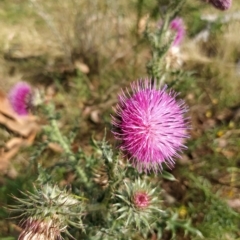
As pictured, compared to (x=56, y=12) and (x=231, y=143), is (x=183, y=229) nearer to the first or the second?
(x=231, y=143)

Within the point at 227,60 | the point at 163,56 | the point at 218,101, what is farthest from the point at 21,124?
the point at 227,60

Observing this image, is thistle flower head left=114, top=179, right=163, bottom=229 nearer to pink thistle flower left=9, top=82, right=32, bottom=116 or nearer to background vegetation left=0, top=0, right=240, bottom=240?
background vegetation left=0, top=0, right=240, bottom=240

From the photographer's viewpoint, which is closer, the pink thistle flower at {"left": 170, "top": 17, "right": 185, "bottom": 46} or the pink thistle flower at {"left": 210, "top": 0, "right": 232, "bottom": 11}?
the pink thistle flower at {"left": 210, "top": 0, "right": 232, "bottom": 11}

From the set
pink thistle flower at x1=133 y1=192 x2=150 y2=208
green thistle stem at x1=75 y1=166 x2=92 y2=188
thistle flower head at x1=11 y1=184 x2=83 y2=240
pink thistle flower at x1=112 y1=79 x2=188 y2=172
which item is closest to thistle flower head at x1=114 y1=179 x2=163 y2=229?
pink thistle flower at x1=133 y1=192 x2=150 y2=208

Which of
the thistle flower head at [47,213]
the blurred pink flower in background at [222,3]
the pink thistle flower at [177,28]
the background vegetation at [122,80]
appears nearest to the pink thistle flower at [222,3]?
the blurred pink flower in background at [222,3]

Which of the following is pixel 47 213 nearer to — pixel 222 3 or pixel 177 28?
pixel 222 3
